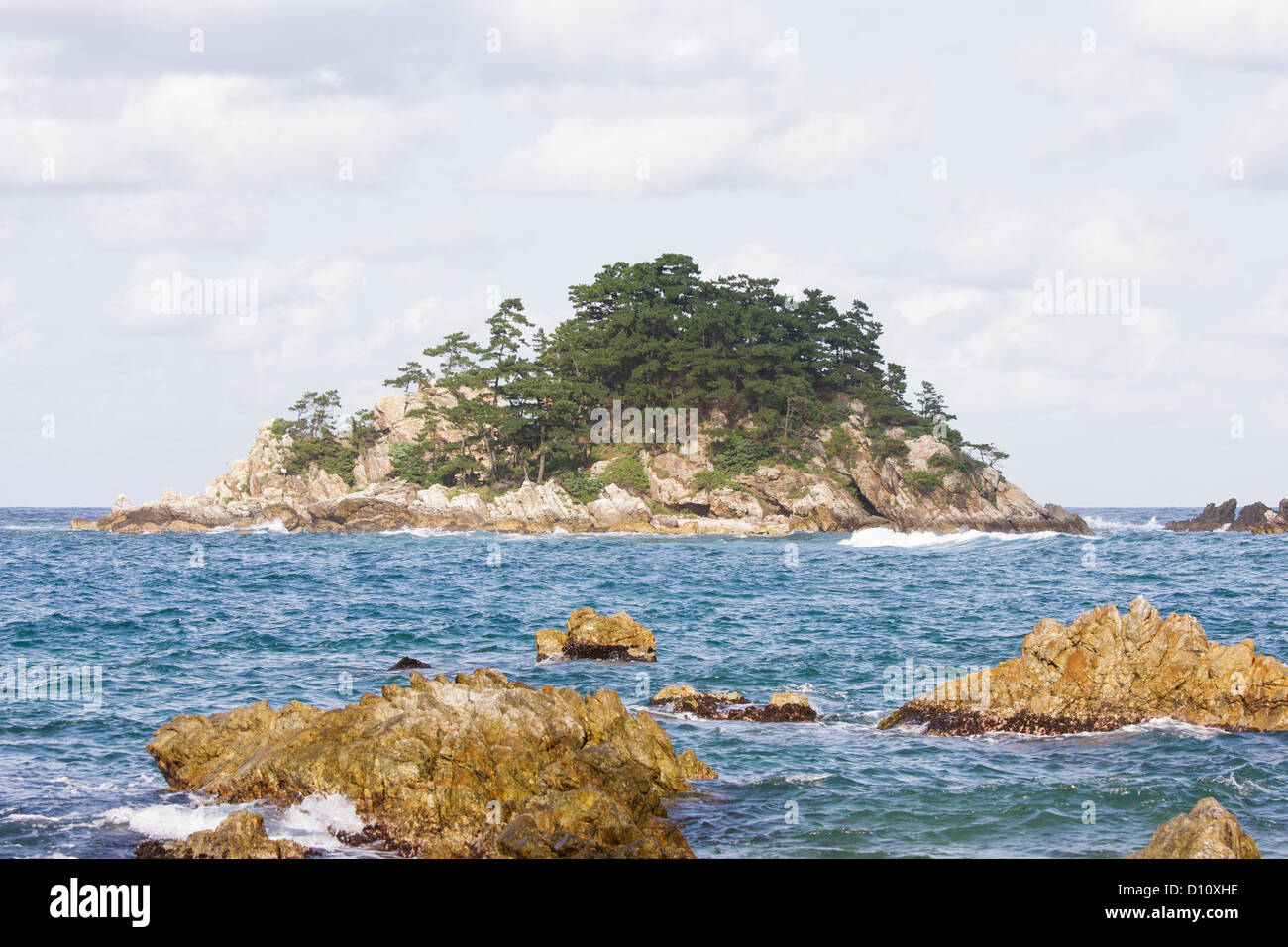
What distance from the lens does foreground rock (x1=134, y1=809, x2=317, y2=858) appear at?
37.4ft

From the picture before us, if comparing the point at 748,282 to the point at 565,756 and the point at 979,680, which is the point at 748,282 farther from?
the point at 565,756

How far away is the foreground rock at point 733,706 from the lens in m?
20.4

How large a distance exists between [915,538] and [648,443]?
98.2ft

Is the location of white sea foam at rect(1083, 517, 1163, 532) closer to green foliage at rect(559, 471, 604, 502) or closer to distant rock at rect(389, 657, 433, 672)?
green foliage at rect(559, 471, 604, 502)

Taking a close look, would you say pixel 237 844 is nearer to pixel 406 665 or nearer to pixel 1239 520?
pixel 406 665

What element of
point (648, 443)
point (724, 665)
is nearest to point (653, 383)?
point (648, 443)

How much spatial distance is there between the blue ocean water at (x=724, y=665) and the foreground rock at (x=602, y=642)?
2.88 feet

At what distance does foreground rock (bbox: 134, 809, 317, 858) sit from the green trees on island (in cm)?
8611

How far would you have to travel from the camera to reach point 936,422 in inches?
4405

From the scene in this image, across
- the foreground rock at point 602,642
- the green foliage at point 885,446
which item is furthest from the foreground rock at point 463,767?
the green foliage at point 885,446

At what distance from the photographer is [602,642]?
2702 cm

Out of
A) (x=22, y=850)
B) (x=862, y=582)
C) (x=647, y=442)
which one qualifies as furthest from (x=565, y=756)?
(x=647, y=442)

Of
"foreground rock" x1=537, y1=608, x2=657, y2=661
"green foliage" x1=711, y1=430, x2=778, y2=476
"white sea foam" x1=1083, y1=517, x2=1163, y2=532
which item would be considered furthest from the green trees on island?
"foreground rock" x1=537, y1=608, x2=657, y2=661

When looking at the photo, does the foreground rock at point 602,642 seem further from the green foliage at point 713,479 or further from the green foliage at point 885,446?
the green foliage at point 885,446
